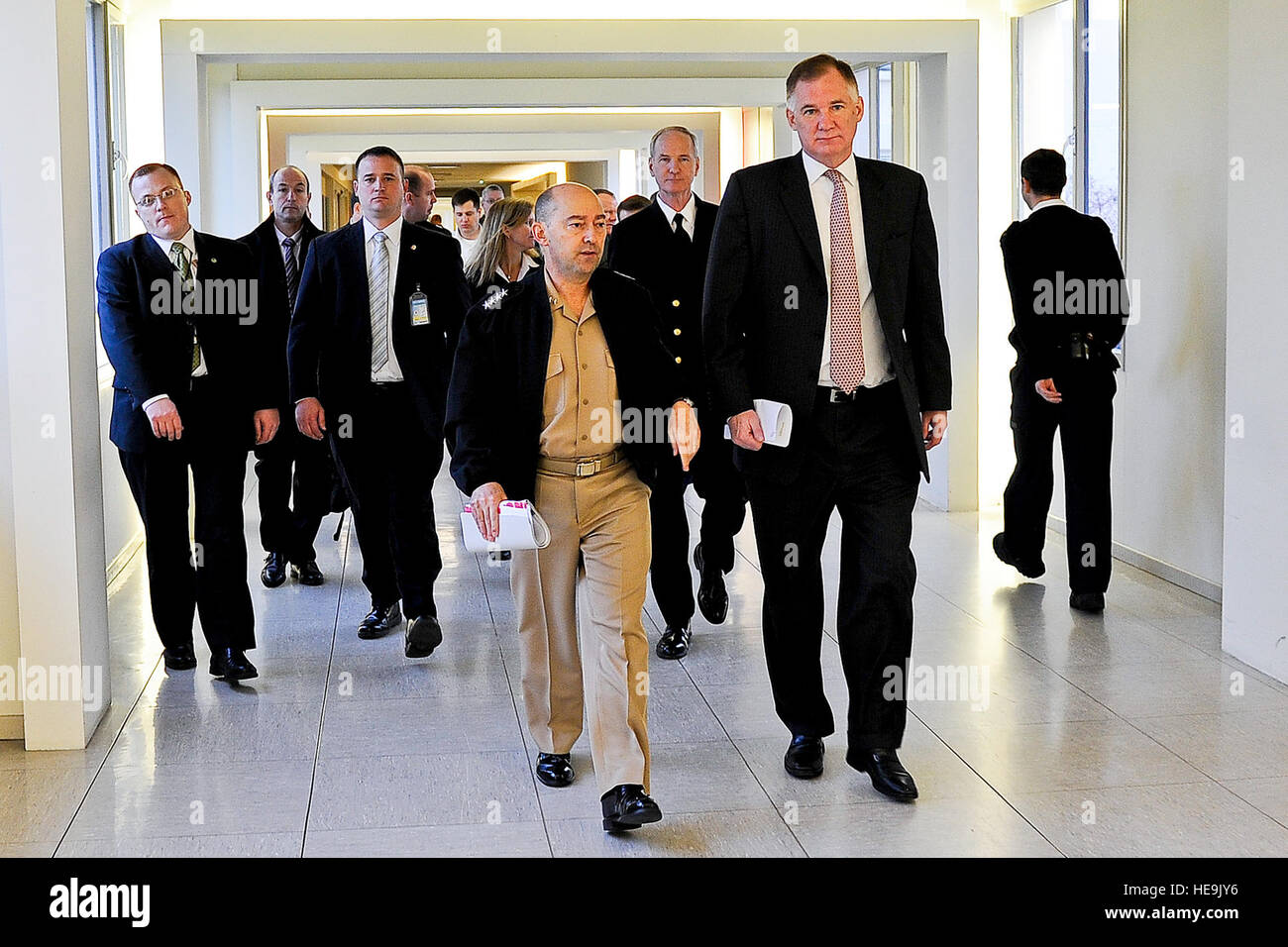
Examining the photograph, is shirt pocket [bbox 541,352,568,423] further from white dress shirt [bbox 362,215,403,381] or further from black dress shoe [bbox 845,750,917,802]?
white dress shirt [bbox 362,215,403,381]

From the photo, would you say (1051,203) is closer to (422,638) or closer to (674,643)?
(674,643)

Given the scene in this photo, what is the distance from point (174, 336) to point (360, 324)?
2.53ft

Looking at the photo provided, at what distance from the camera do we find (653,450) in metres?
4.04

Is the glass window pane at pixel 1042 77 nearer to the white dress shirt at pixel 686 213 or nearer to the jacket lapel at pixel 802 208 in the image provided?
the white dress shirt at pixel 686 213

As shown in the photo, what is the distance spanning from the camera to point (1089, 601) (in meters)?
6.55

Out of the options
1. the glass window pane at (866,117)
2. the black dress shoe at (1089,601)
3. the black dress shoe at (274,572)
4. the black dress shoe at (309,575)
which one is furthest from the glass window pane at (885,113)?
the black dress shoe at (274,572)

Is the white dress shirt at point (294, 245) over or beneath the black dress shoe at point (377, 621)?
over

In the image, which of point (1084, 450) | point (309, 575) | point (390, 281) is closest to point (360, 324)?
point (390, 281)

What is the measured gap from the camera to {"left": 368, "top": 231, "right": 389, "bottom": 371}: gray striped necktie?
591cm

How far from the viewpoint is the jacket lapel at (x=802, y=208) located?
4180 mm

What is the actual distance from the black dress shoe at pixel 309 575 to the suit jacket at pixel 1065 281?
353cm

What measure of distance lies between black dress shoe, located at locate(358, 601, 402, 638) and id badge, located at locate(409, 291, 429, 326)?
4.13ft

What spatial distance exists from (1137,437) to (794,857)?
4450mm

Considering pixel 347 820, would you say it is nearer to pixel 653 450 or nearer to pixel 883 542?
pixel 653 450
